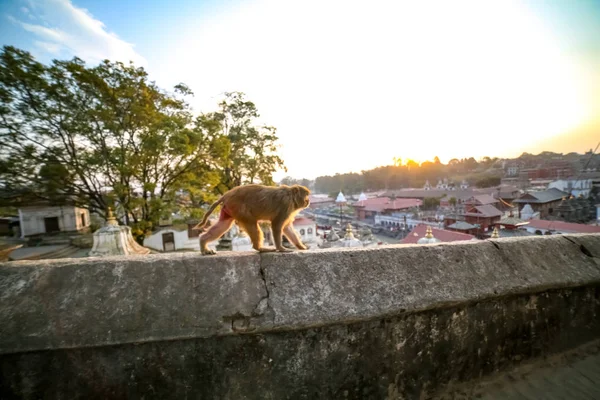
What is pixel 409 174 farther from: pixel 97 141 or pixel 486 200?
pixel 97 141

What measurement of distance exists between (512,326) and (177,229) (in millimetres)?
23584

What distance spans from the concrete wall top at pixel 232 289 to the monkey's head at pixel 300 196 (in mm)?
781

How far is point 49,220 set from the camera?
66.0ft

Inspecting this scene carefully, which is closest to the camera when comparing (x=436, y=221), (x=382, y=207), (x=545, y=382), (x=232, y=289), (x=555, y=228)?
(x=232, y=289)

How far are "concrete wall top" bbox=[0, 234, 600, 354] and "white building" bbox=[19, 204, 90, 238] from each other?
23.3 metres

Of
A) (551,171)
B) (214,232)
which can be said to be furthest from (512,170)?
(214,232)

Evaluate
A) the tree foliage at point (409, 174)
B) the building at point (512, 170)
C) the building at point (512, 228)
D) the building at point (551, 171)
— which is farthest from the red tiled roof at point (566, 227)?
the tree foliage at point (409, 174)

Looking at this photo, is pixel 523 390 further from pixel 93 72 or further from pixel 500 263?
pixel 93 72

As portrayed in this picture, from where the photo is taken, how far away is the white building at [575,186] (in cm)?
2112

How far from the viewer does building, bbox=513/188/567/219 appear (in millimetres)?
22016

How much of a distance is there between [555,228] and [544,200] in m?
8.68

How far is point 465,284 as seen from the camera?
1753mm

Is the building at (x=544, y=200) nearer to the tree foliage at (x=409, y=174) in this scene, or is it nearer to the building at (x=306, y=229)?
the building at (x=306, y=229)

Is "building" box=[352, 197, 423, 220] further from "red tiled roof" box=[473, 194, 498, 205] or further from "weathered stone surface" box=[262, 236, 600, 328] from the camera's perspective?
"weathered stone surface" box=[262, 236, 600, 328]
